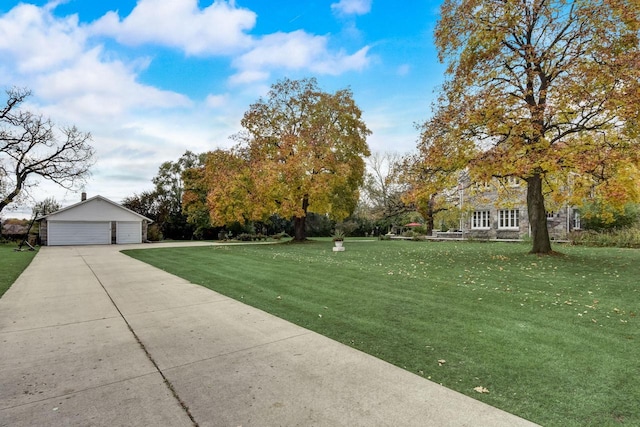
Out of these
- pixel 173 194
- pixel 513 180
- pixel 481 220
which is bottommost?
pixel 481 220

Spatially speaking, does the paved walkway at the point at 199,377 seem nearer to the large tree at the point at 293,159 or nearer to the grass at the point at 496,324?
the grass at the point at 496,324

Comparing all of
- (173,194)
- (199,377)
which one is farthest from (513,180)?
(173,194)

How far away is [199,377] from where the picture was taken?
10.4ft

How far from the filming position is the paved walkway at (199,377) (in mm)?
2492

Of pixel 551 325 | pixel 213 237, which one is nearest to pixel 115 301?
pixel 551 325

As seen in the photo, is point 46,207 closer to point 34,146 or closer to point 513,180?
point 34,146

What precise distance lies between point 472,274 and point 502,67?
812 cm

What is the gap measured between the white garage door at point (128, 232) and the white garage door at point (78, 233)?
85 cm

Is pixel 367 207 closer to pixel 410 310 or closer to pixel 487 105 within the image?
pixel 487 105

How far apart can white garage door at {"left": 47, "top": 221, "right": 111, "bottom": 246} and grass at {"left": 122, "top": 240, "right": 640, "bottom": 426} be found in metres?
25.1

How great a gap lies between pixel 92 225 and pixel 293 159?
2024 cm

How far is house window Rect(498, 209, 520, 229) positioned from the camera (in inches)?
1054

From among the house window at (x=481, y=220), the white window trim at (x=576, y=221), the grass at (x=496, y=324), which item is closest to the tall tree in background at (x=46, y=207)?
the grass at (x=496, y=324)

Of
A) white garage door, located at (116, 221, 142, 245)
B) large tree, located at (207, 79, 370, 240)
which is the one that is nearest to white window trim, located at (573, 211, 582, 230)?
large tree, located at (207, 79, 370, 240)
